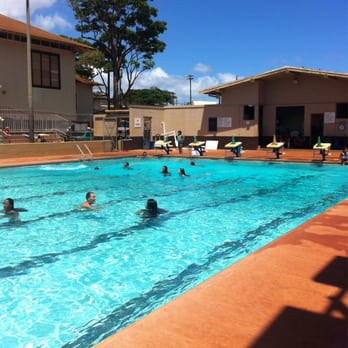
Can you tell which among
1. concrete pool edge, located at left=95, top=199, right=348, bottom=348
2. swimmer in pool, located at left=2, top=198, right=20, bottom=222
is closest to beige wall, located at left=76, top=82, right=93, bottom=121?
swimmer in pool, located at left=2, top=198, right=20, bottom=222

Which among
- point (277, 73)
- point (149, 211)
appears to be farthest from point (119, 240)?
point (277, 73)

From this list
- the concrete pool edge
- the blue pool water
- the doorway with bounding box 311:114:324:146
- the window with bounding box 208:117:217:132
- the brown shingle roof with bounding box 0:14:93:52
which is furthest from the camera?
the window with bounding box 208:117:217:132

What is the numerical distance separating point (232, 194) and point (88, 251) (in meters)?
6.31

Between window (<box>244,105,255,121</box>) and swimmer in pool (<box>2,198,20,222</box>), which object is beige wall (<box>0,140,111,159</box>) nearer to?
window (<box>244,105,255,121</box>)

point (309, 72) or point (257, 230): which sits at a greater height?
point (309, 72)

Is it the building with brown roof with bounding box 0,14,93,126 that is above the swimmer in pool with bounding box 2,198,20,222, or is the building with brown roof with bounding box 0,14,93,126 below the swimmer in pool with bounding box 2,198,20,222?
above

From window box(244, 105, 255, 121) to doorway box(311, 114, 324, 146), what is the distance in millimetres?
3449

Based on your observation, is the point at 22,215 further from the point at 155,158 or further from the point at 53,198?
the point at 155,158

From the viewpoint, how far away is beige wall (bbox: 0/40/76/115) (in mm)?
24609

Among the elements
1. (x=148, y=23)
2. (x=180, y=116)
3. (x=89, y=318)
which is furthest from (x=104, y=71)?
(x=89, y=318)

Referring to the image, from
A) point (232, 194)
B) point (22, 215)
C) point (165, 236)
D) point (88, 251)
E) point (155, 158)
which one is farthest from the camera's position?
point (155, 158)

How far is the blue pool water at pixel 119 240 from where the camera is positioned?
182 inches

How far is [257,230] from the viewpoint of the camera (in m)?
8.09

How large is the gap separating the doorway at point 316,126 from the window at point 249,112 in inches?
136
